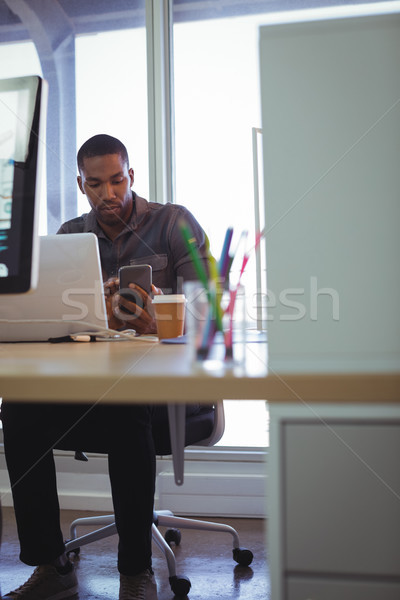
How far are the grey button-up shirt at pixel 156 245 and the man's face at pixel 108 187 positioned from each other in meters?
0.05

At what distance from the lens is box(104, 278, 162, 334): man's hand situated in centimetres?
153

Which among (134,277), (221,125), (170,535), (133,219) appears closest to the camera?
(134,277)

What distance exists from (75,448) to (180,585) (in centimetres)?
49

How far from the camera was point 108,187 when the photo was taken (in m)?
2.16

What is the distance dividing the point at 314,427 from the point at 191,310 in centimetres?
30

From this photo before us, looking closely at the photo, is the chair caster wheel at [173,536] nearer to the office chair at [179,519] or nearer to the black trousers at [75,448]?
the office chair at [179,519]

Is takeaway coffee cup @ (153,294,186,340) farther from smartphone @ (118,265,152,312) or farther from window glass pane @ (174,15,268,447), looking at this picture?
window glass pane @ (174,15,268,447)

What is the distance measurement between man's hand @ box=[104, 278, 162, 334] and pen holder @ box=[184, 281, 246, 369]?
0.66m

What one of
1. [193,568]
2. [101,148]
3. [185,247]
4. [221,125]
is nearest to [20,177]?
[185,247]

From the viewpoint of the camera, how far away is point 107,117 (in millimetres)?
2691

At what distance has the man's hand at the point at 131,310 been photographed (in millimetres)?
1529

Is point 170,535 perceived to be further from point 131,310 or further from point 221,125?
point 221,125

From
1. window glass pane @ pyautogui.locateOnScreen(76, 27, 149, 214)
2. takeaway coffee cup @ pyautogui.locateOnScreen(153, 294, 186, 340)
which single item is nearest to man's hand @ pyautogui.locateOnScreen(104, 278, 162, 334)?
takeaway coffee cup @ pyautogui.locateOnScreen(153, 294, 186, 340)

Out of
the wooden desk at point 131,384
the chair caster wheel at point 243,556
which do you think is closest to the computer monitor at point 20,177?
the wooden desk at point 131,384
